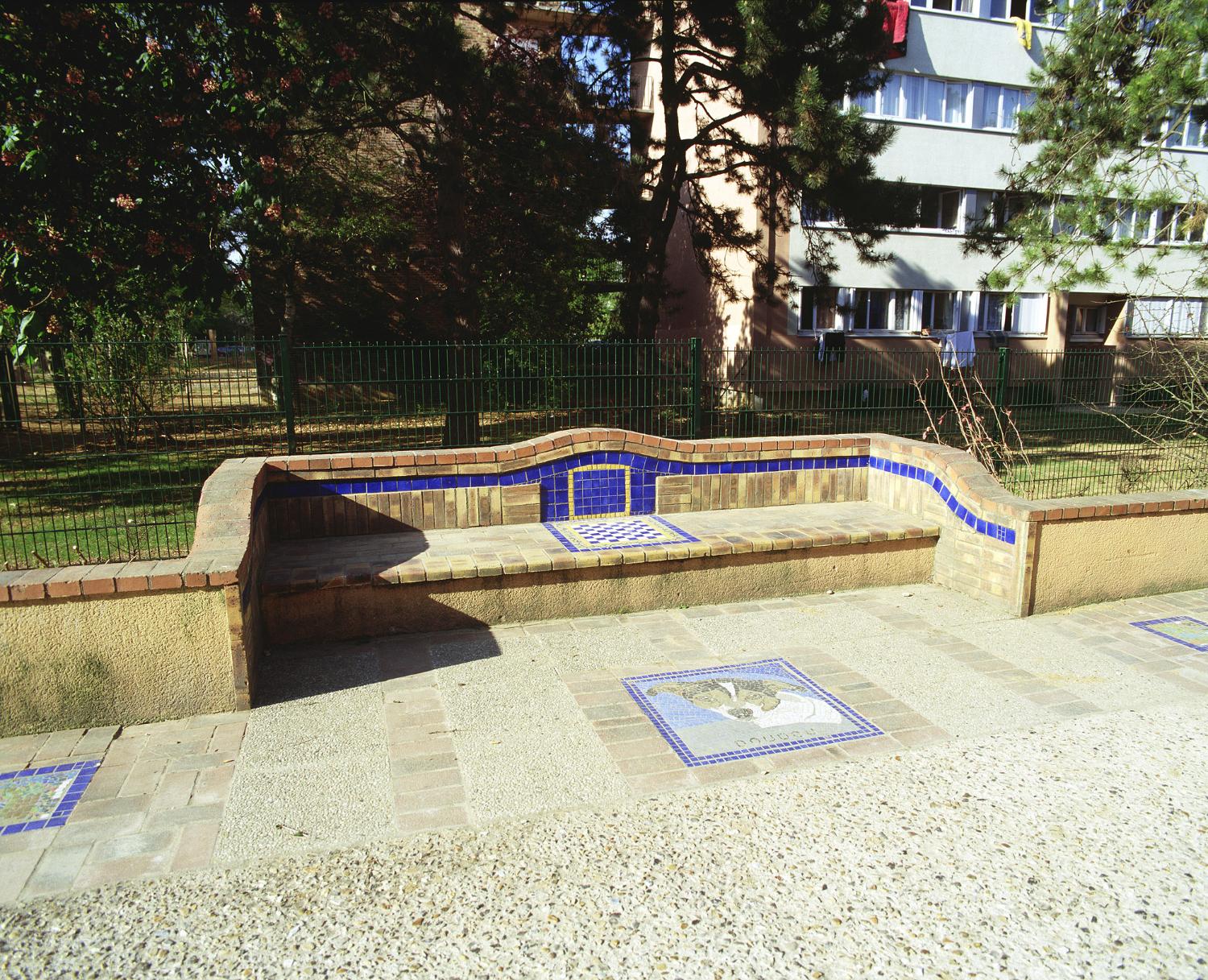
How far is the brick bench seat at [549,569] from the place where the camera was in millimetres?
5320

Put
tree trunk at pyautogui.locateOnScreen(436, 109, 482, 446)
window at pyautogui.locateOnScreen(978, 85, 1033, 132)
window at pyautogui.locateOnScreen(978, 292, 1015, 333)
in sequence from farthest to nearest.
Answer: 1. window at pyautogui.locateOnScreen(978, 292, 1015, 333)
2. window at pyautogui.locateOnScreen(978, 85, 1033, 132)
3. tree trunk at pyautogui.locateOnScreen(436, 109, 482, 446)

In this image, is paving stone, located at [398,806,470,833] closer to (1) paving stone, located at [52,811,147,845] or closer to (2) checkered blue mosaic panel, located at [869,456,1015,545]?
(1) paving stone, located at [52,811,147,845]

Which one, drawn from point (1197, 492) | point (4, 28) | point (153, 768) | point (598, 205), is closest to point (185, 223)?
point (4, 28)

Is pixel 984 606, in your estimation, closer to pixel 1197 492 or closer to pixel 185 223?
pixel 1197 492

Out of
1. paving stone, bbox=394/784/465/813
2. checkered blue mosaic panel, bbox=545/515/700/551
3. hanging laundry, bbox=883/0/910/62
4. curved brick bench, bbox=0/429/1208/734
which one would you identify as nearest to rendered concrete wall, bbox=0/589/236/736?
curved brick bench, bbox=0/429/1208/734

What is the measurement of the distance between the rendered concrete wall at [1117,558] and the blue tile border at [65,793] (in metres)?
5.73

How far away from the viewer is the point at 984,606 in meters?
6.15

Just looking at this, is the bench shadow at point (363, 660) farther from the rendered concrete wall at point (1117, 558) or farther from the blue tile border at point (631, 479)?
the rendered concrete wall at point (1117, 558)

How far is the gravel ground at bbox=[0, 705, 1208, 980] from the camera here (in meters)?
2.62

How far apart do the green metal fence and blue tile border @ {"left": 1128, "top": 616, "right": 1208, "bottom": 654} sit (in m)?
2.84

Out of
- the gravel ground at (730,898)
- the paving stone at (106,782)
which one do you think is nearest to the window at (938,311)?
the gravel ground at (730,898)

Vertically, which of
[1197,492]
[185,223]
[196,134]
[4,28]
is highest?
[4,28]

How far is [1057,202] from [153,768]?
14.0m

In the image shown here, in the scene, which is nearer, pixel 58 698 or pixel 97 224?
pixel 58 698
